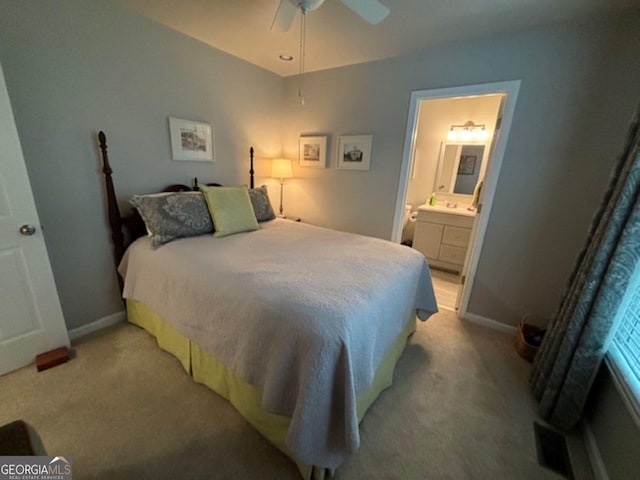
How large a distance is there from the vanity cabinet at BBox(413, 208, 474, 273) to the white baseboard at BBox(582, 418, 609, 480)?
2.31 meters

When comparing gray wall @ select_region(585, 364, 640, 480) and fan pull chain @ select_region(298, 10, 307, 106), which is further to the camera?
fan pull chain @ select_region(298, 10, 307, 106)

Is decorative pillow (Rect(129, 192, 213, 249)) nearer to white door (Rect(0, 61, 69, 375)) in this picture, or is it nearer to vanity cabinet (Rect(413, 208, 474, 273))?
white door (Rect(0, 61, 69, 375))

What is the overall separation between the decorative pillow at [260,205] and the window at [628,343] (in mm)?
2656

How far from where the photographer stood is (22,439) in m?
0.75

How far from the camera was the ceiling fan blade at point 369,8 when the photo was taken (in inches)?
57.6

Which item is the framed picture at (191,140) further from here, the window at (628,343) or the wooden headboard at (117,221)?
the window at (628,343)

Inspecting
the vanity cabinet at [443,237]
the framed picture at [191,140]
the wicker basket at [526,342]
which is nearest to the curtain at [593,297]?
the wicker basket at [526,342]

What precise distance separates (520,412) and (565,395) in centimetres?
28

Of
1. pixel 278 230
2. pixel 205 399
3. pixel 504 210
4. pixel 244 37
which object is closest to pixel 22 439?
pixel 205 399

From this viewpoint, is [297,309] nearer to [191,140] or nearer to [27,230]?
[27,230]

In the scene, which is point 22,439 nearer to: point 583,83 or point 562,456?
point 562,456

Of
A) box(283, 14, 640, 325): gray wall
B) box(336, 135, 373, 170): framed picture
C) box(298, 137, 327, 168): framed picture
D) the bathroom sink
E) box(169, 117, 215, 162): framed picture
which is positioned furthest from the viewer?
the bathroom sink

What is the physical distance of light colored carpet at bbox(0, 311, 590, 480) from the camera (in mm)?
1261

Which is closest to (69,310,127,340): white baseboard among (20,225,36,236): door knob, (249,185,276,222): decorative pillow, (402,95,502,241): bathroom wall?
(20,225,36,236): door knob
